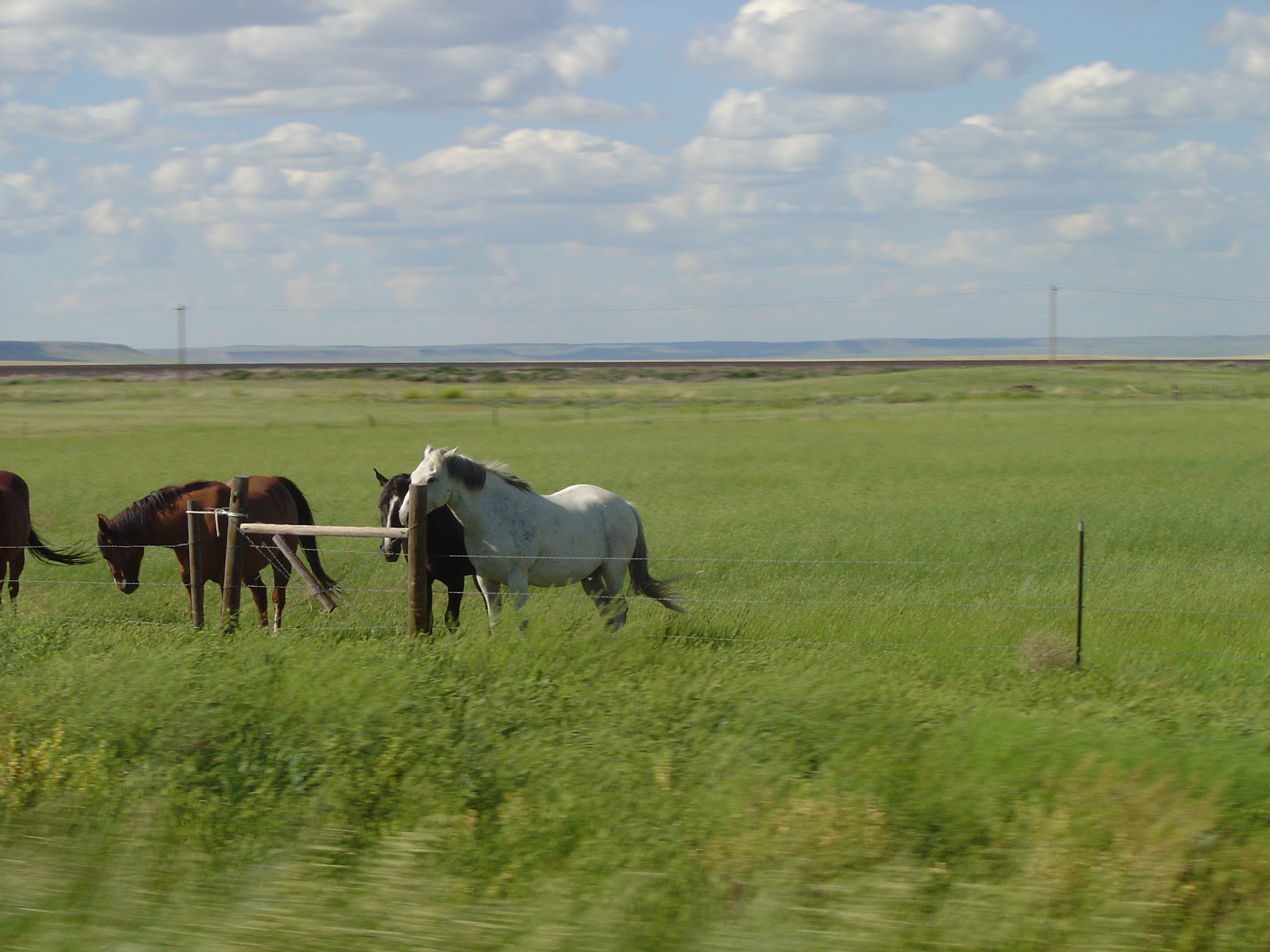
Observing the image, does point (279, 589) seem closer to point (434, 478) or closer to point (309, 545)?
point (309, 545)

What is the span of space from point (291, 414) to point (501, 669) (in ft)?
155

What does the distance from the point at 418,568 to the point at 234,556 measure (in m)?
1.85

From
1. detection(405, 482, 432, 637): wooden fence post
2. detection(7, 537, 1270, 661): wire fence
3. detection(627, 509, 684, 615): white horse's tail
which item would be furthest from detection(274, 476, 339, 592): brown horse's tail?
detection(627, 509, 684, 615): white horse's tail

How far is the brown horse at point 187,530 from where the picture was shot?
11586mm

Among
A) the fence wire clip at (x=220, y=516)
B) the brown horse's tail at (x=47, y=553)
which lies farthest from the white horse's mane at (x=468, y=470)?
the brown horse's tail at (x=47, y=553)

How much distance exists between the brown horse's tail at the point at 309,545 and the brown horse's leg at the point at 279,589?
0.23 m

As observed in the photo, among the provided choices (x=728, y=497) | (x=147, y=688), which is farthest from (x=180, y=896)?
(x=728, y=497)

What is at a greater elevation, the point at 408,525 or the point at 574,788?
the point at 408,525

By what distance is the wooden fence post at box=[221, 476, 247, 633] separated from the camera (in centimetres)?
939

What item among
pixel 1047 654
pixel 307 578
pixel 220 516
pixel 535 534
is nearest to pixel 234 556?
pixel 307 578

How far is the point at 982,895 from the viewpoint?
468 centimetres

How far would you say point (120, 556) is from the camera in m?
12.0

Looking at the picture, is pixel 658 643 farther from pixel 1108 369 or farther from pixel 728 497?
pixel 1108 369

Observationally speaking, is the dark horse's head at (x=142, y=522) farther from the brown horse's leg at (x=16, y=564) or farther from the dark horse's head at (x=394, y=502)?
the dark horse's head at (x=394, y=502)
